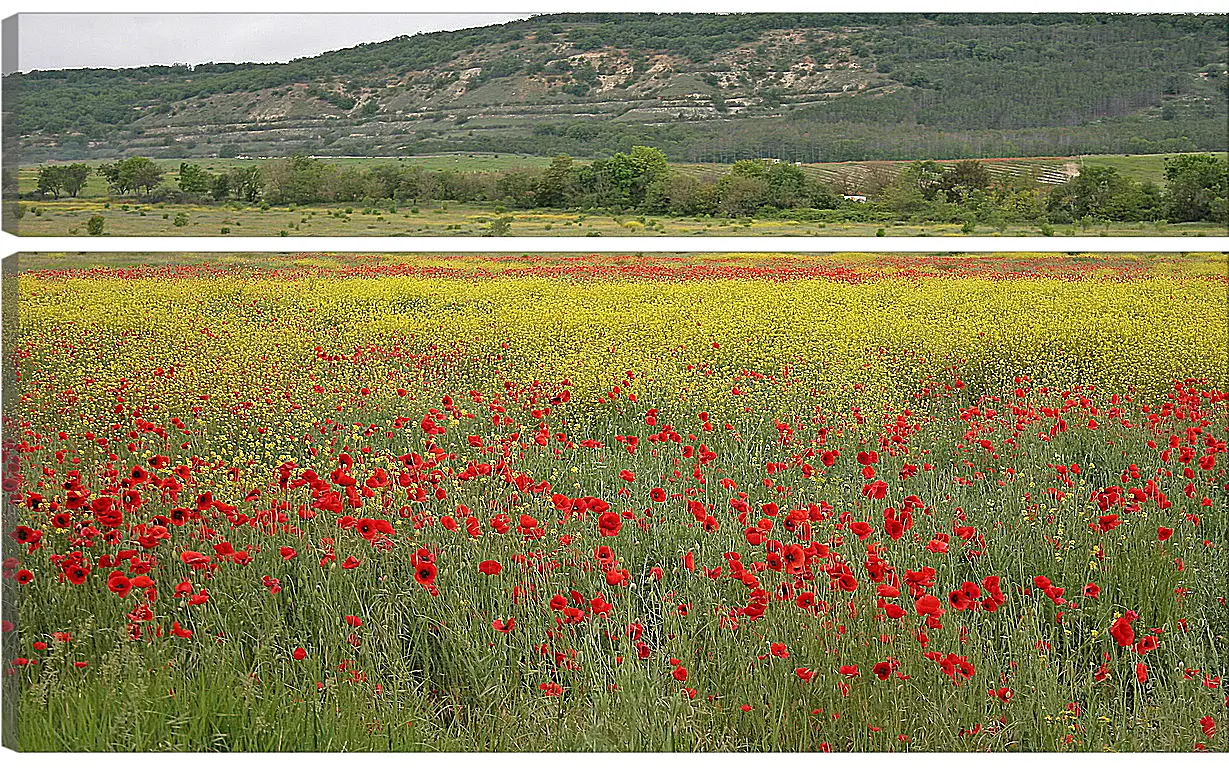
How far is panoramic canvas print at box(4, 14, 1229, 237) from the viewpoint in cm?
202

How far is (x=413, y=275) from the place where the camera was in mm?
2523

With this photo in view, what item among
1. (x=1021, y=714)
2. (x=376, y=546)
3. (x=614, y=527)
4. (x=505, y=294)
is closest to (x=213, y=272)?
(x=505, y=294)

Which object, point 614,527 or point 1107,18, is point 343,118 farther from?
point 1107,18

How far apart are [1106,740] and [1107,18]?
1.40 meters

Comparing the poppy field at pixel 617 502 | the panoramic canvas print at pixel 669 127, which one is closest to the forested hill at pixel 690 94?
the panoramic canvas print at pixel 669 127

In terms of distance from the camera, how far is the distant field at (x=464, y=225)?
197cm

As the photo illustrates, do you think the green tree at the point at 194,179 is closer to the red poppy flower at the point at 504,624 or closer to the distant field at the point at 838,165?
the distant field at the point at 838,165

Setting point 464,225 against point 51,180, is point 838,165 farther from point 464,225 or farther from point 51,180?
point 51,180

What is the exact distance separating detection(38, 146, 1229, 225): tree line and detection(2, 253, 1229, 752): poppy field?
382mm

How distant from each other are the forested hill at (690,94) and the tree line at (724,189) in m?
0.04

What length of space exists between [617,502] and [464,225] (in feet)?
2.23

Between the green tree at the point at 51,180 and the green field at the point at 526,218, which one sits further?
the green field at the point at 526,218

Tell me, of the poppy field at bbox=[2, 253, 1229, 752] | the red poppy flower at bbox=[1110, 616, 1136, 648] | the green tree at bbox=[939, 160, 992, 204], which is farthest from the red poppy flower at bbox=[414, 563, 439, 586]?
the green tree at bbox=[939, 160, 992, 204]

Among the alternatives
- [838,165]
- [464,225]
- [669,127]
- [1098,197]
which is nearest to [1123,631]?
[1098,197]
